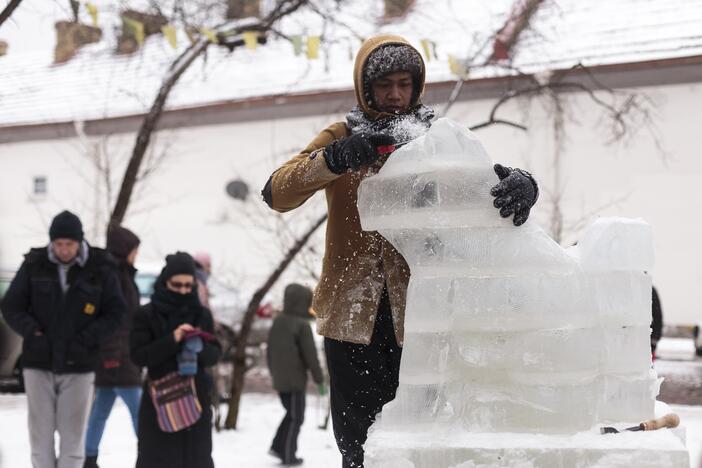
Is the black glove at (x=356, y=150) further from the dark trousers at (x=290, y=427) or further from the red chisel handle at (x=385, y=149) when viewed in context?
the dark trousers at (x=290, y=427)

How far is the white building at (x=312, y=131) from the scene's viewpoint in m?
16.5

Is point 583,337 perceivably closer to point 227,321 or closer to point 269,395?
point 269,395

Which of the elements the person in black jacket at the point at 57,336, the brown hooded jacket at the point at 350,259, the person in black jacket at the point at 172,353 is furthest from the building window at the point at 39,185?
the brown hooded jacket at the point at 350,259

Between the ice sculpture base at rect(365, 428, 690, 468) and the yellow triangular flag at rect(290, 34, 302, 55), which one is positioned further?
the yellow triangular flag at rect(290, 34, 302, 55)

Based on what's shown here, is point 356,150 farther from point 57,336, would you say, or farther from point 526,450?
point 57,336

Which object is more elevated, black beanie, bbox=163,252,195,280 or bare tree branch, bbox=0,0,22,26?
bare tree branch, bbox=0,0,22,26

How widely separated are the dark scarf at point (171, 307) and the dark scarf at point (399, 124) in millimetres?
2861

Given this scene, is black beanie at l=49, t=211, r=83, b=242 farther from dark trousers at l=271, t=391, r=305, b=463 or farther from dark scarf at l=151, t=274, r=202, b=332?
dark trousers at l=271, t=391, r=305, b=463

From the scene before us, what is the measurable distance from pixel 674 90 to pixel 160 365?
14.3m

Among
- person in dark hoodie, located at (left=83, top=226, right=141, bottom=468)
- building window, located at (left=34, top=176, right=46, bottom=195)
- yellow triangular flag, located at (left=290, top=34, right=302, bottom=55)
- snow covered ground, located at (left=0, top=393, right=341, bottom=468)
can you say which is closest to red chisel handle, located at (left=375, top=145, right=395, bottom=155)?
person in dark hoodie, located at (left=83, top=226, right=141, bottom=468)

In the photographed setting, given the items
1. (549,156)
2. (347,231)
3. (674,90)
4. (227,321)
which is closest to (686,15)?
(674,90)

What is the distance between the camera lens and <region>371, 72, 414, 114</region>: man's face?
114 inches

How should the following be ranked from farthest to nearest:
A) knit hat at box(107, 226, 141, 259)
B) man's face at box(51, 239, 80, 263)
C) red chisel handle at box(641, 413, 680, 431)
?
knit hat at box(107, 226, 141, 259) < man's face at box(51, 239, 80, 263) < red chisel handle at box(641, 413, 680, 431)

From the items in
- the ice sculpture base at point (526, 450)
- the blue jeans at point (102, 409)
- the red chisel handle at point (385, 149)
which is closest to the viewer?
the ice sculpture base at point (526, 450)
